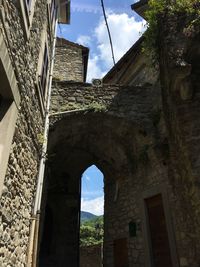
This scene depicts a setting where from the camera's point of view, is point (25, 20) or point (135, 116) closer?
point (25, 20)

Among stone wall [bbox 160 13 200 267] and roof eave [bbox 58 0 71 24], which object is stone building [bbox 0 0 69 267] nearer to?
stone wall [bbox 160 13 200 267]

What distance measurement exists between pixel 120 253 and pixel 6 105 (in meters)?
6.17

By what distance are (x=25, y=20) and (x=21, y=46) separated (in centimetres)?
58

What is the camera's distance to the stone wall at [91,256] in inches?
491

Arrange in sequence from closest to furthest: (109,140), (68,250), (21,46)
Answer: (21,46)
(109,140)
(68,250)

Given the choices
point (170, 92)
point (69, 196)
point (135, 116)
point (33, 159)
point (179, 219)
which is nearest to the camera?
point (33, 159)

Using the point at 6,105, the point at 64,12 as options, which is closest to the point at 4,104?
the point at 6,105

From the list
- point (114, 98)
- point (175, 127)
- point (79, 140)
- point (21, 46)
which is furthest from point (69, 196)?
point (21, 46)

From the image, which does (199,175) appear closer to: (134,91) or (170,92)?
(170,92)

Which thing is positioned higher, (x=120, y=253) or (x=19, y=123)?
(x=19, y=123)

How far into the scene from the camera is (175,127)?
5602 millimetres

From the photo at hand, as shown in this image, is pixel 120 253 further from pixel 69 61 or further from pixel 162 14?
pixel 69 61

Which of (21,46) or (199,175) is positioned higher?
(21,46)

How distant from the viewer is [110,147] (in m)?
9.02
